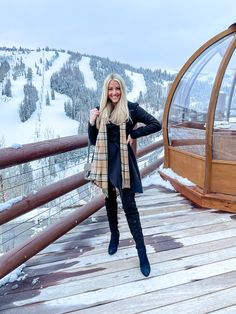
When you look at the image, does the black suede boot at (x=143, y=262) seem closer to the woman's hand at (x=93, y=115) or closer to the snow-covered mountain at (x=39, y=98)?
the woman's hand at (x=93, y=115)

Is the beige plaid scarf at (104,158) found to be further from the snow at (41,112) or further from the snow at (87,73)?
the snow at (87,73)

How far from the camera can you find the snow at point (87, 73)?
6724 centimetres

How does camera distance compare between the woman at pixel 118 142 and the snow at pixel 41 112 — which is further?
the snow at pixel 41 112

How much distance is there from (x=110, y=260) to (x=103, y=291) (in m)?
0.51

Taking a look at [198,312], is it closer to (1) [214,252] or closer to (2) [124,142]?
(1) [214,252]

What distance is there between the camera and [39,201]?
281cm

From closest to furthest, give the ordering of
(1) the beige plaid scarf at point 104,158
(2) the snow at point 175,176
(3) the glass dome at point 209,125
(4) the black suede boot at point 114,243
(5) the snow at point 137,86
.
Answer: (1) the beige plaid scarf at point 104,158, (4) the black suede boot at point 114,243, (3) the glass dome at point 209,125, (2) the snow at point 175,176, (5) the snow at point 137,86

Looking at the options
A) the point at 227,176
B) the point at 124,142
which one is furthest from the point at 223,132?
the point at 124,142

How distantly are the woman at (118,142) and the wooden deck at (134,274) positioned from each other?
25cm

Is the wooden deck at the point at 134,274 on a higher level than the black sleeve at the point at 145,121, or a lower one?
lower

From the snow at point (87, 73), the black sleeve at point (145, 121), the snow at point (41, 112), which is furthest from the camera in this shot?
the snow at point (87, 73)

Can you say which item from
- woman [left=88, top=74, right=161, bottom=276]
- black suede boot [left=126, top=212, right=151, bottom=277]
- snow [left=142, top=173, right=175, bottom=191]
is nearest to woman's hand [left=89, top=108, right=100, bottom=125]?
woman [left=88, top=74, right=161, bottom=276]

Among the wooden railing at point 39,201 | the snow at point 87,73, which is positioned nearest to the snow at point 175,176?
the wooden railing at point 39,201

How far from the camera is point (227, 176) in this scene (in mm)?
4184
